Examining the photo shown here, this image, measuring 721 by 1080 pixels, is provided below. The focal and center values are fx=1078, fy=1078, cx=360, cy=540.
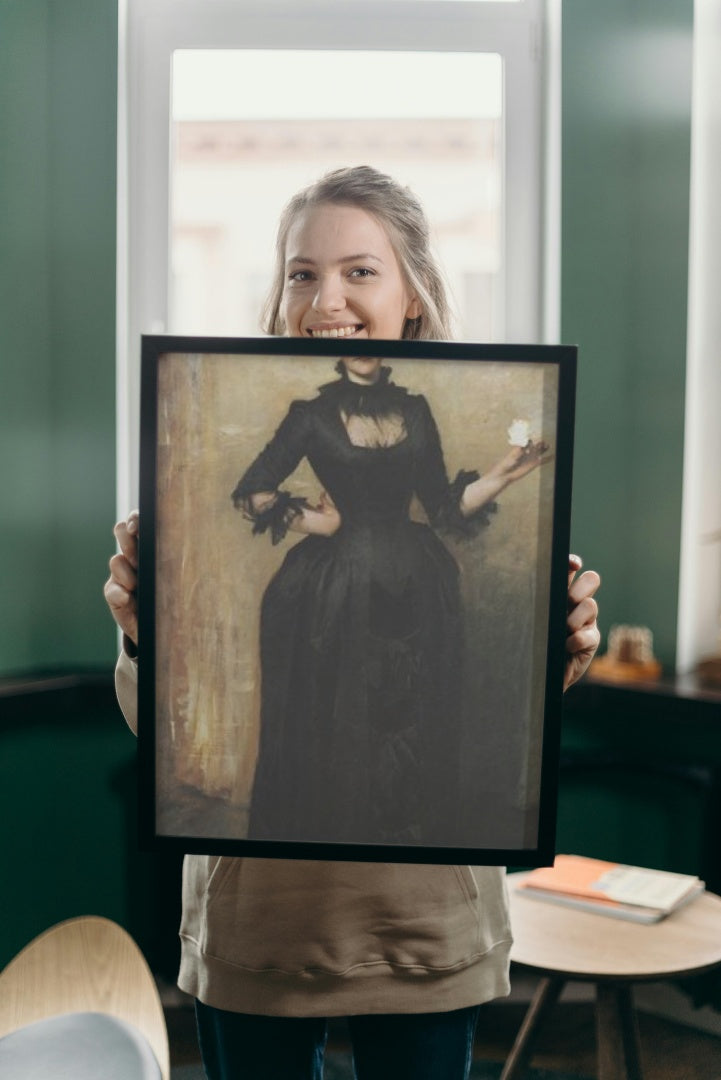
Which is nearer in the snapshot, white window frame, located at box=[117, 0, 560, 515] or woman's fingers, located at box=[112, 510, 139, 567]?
woman's fingers, located at box=[112, 510, 139, 567]

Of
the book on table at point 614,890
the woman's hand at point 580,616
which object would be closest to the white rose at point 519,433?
the woman's hand at point 580,616

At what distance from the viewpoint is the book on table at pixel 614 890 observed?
73.6 inches

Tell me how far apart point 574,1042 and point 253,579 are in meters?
2.02

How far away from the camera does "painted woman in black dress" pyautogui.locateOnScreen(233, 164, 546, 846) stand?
0.94 m

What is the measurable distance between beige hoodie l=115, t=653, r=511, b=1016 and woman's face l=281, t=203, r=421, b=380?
1.32ft

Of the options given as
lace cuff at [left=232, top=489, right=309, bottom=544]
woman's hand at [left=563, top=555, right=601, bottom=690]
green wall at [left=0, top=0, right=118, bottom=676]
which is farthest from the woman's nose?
green wall at [left=0, top=0, right=118, bottom=676]

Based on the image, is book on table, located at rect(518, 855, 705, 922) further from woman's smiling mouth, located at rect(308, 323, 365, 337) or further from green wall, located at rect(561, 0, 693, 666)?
woman's smiling mouth, located at rect(308, 323, 365, 337)

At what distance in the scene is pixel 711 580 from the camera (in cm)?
267

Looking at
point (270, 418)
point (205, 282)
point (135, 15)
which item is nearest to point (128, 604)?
point (270, 418)

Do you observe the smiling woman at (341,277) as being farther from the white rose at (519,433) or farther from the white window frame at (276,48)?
the white window frame at (276,48)

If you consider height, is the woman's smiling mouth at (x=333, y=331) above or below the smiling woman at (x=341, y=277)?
below

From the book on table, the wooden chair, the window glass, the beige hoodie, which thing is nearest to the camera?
the wooden chair

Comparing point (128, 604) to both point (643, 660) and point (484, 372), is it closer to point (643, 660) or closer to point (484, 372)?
point (484, 372)

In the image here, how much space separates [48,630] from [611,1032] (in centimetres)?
156
